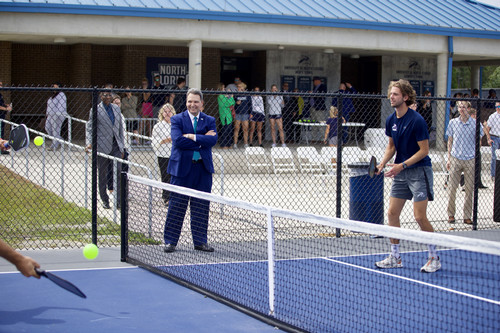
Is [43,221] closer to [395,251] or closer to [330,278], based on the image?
[330,278]

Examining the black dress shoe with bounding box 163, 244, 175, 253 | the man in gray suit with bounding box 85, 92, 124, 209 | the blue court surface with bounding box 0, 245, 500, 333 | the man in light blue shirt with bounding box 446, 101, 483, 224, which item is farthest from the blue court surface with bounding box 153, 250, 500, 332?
the man in gray suit with bounding box 85, 92, 124, 209

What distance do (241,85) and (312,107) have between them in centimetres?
553

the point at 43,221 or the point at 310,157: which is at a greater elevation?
the point at 310,157

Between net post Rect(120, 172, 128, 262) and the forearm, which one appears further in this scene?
net post Rect(120, 172, 128, 262)

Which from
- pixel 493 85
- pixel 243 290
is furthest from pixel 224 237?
pixel 493 85

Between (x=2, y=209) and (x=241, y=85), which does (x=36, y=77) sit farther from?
(x=2, y=209)

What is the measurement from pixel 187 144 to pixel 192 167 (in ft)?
1.03

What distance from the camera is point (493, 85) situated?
66562mm

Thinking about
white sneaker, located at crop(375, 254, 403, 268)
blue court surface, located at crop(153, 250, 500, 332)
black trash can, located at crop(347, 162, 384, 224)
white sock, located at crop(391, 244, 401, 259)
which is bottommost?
blue court surface, located at crop(153, 250, 500, 332)

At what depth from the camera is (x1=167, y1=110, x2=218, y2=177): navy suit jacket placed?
8.90m

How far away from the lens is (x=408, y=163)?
7832 mm

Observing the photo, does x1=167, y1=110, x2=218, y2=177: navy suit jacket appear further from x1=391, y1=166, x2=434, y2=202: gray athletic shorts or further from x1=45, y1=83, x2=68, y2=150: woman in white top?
x1=45, y1=83, x2=68, y2=150: woman in white top

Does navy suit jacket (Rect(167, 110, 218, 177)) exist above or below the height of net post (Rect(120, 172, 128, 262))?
above

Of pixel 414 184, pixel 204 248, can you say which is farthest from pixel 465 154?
pixel 204 248
